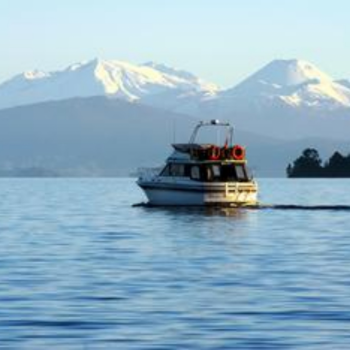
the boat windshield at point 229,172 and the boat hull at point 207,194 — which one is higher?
the boat windshield at point 229,172

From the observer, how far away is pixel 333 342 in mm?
31969

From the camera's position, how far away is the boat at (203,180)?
336 feet

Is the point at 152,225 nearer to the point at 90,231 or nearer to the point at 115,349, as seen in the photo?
the point at 90,231

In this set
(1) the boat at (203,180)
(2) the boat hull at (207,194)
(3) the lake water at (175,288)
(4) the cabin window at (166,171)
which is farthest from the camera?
(4) the cabin window at (166,171)

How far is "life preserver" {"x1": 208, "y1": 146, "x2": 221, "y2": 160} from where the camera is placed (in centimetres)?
10731

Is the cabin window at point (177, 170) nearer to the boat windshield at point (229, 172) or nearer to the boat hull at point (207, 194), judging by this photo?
the boat hull at point (207, 194)

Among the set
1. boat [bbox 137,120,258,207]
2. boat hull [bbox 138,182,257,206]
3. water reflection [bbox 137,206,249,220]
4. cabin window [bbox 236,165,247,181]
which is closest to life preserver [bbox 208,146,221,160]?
boat [bbox 137,120,258,207]

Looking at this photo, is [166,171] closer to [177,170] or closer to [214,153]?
[177,170]

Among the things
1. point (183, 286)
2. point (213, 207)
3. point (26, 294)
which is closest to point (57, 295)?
point (26, 294)

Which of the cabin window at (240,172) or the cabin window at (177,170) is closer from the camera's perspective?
the cabin window at (177,170)

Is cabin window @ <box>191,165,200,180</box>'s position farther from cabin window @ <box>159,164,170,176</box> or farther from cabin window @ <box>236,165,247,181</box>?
cabin window @ <box>236,165,247,181</box>

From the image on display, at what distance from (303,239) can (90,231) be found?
13845 mm

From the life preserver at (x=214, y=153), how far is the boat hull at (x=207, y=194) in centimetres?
400

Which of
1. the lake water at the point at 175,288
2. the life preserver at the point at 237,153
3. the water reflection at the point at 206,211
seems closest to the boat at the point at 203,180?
the life preserver at the point at 237,153
